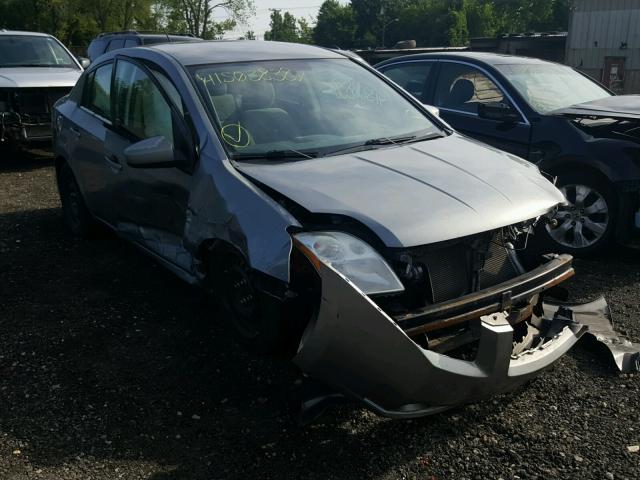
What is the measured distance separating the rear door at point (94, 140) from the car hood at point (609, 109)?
385 cm

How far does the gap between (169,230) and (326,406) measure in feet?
5.61

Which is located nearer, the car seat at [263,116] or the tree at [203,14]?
A: the car seat at [263,116]

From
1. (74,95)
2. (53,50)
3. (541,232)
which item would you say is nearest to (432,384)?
(541,232)

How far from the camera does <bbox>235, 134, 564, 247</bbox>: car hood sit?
2.89 meters

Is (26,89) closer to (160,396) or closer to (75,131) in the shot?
(75,131)

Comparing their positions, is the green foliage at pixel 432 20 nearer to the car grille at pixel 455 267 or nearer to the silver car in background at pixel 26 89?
the silver car in background at pixel 26 89

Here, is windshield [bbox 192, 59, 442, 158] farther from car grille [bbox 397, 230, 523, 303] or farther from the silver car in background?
the silver car in background

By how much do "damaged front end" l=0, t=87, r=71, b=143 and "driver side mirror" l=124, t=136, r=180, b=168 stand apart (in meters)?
6.24

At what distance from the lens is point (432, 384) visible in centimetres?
269

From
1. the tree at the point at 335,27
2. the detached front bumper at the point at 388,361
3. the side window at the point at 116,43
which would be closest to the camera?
the detached front bumper at the point at 388,361

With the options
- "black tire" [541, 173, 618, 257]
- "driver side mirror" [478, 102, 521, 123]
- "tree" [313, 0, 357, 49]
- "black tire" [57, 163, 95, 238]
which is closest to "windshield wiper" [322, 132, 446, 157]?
"black tire" [541, 173, 618, 257]

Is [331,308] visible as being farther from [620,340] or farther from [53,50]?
[53,50]

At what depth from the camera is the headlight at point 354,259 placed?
2.73 metres

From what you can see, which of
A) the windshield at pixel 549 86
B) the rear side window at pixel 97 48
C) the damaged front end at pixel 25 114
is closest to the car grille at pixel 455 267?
the windshield at pixel 549 86
